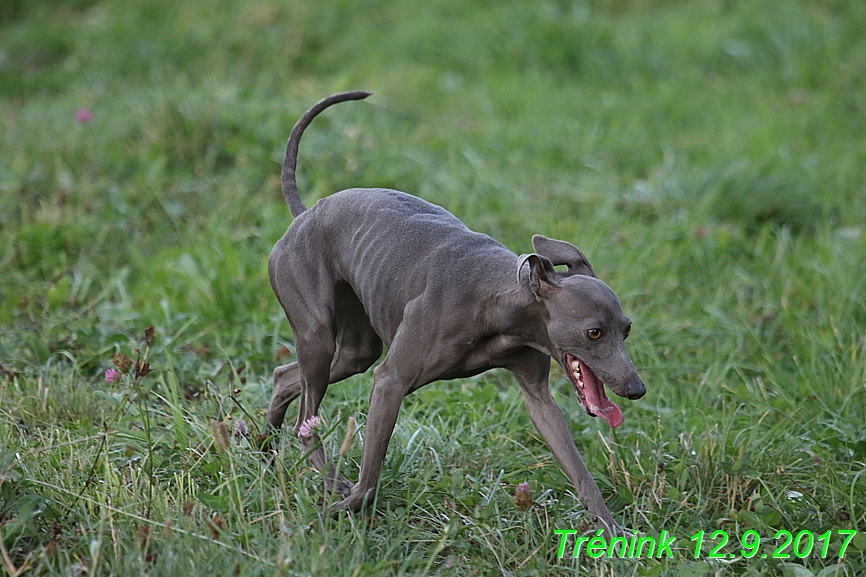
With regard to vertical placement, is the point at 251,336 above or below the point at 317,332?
below

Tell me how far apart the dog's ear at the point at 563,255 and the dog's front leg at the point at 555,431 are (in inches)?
12.5

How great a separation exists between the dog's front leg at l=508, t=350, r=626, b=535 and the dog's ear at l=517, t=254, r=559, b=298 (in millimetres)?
344

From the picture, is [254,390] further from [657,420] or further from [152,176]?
[152,176]

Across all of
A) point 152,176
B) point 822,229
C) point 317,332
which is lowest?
point 822,229

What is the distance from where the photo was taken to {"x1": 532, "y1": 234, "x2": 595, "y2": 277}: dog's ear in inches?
120

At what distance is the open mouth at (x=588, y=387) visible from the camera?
115 inches

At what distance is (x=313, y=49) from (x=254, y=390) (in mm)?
5395

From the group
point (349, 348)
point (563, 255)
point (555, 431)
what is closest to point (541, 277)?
point (563, 255)

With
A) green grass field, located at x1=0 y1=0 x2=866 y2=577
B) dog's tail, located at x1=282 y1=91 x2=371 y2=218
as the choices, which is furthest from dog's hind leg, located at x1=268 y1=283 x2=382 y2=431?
dog's tail, located at x1=282 y1=91 x2=371 y2=218

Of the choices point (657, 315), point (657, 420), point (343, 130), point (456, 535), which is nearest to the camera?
point (456, 535)

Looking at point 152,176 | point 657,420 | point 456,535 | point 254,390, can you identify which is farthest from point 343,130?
point 456,535

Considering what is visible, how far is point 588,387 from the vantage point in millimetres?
2941

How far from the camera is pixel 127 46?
8.63m

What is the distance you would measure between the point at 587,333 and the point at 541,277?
20cm
